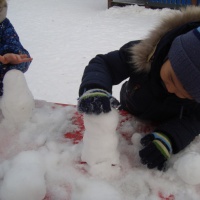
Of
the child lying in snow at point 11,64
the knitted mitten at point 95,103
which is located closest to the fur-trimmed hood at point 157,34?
the knitted mitten at point 95,103

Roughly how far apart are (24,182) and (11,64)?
55 cm

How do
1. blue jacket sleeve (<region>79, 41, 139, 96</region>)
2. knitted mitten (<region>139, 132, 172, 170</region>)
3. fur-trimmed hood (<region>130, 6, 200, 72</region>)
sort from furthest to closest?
blue jacket sleeve (<region>79, 41, 139, 96</region>) → fur-trimmed hood (<region>130, 6, 200, 72</region>) → knitted mitten (<region>139, 132, 172, 170</region>)

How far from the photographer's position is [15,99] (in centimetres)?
103

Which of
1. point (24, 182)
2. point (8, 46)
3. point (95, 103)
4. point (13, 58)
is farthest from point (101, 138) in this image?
point (8, 46)

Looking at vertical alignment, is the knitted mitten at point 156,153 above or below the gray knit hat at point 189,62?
below

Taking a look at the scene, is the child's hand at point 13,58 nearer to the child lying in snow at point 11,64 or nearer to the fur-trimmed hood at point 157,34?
the child lying in snow at point 11,64

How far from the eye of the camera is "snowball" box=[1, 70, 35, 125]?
3.35 ft

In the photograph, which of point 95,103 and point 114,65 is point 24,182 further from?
point 114,65

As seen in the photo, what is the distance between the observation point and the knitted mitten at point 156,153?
0.91 metres

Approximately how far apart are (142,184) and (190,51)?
44 centimetres

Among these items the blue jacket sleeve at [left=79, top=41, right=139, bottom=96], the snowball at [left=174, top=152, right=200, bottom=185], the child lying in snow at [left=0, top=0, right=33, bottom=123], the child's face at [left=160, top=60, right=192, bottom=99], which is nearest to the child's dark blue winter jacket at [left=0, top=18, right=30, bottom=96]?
the child lying in snow at [left=0, top=0, right=33, bottom=123]

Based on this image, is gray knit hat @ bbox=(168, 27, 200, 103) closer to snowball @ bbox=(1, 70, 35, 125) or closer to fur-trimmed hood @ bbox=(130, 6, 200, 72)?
fur-trimmed hood @ bbox=(130, 6, 200, 72)

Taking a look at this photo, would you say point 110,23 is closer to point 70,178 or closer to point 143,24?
point 143,24

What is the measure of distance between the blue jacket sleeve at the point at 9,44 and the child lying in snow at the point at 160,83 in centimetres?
30
